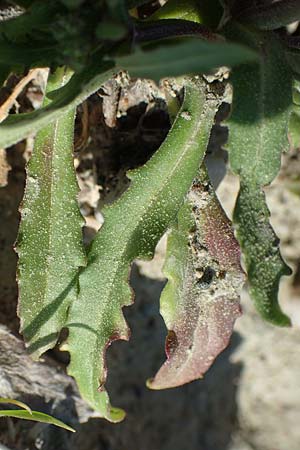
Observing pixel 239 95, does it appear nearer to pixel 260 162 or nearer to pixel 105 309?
pixel 260 162

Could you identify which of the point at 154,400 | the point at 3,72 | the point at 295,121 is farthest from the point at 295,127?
Result: the point at 154,400

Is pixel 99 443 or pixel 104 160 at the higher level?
pixel 104 160

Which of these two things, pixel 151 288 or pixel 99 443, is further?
pixel 151 288

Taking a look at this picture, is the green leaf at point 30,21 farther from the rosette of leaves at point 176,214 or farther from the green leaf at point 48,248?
the green leaf at point 48,248

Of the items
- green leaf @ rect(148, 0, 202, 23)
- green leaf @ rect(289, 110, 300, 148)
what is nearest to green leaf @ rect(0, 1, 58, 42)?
green leaf @ rect(148, 0, 202, 23)

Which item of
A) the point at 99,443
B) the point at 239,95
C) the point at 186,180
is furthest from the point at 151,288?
the point at 239,95

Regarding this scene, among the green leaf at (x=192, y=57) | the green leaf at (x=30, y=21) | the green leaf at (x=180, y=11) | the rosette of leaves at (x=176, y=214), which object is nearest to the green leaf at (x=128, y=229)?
the rosette of leaves at (x=176, y=214)

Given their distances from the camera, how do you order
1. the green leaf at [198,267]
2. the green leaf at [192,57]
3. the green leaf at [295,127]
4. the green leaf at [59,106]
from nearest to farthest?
the green leaf at [192,57] < the green leaf at [59,106] < the green leaf at [198,267] < the green leaf at [295,127]

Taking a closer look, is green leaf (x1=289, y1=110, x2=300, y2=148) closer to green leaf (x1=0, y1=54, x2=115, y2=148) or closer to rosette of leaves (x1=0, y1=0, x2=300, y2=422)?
rosette of leaves (x1=0, y1=0, x2=300, y2=422)
